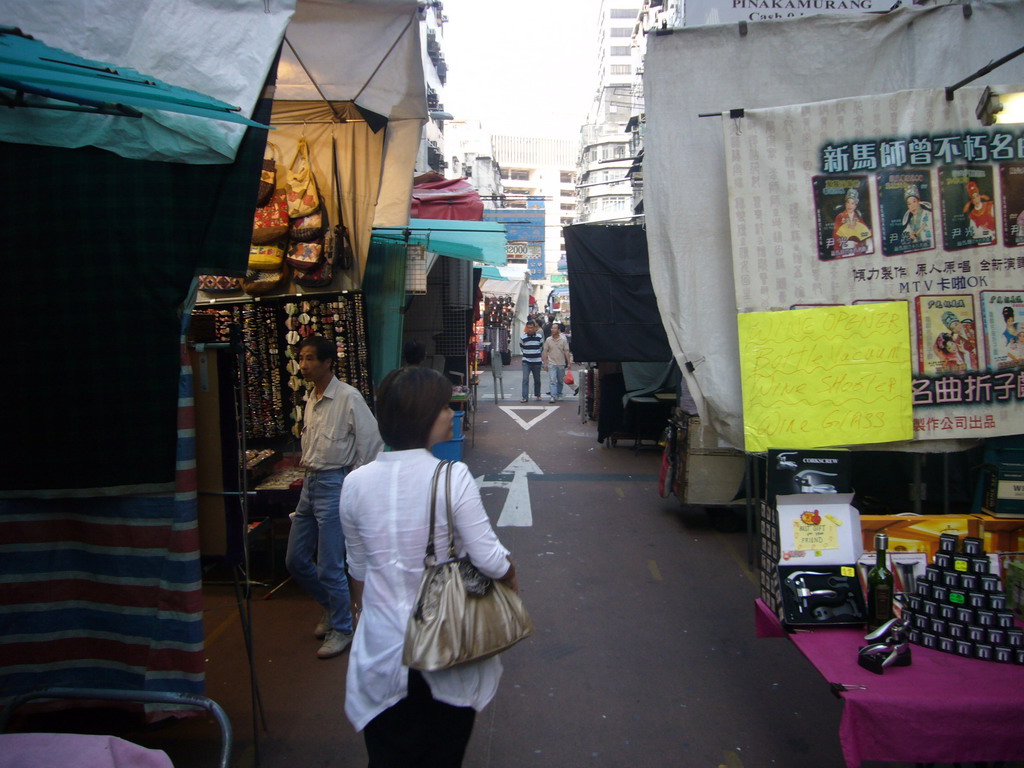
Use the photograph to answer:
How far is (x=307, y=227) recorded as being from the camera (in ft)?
19.6

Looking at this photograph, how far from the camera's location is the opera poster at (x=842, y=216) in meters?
4.19

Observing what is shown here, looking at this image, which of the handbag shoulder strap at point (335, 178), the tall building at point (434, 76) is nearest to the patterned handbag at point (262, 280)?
the handbag shoulder strap at point (335, 178)

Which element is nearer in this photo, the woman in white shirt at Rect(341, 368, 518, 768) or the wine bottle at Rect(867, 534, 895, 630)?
the woman in white shirt at Rect(341, 368, 518, 768)

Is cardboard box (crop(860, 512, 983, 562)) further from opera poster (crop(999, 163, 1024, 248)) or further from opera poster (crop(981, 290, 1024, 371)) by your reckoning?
opera poster (crop(999, 163, 1024, 248))

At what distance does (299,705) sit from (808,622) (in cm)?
280

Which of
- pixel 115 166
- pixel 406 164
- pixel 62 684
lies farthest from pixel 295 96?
pixel 62 684

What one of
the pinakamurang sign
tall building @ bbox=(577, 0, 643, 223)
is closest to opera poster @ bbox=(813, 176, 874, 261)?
the pinakamurang sign

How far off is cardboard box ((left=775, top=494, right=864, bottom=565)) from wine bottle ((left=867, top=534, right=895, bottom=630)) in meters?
0.20

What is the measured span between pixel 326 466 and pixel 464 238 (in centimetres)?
467

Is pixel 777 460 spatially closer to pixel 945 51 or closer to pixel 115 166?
pixel 945 51

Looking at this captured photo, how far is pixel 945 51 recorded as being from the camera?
175 inches

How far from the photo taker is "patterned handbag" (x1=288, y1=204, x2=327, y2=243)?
599 centimetres

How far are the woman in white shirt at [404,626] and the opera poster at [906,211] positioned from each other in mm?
3171

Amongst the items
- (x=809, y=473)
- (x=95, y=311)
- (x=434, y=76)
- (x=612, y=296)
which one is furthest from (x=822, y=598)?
(x=434, y=76)
